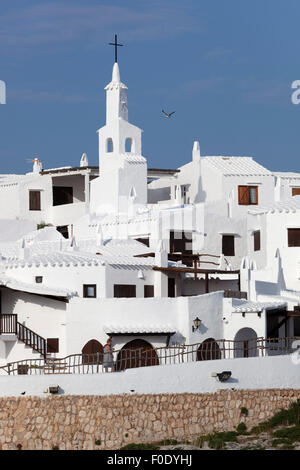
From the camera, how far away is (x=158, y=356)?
49.4 meters

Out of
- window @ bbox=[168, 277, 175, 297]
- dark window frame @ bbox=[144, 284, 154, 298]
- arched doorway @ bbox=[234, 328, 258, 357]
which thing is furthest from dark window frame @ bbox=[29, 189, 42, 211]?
arched doorway @ bbox=[234, 328, 258, 357]

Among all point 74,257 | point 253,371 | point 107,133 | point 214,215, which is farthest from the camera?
point 107,133

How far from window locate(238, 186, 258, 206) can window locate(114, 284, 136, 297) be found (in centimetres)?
1956

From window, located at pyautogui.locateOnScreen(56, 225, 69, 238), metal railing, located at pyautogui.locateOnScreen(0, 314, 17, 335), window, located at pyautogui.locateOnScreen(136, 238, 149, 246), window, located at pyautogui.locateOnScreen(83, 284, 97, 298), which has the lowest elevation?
metal railing, located at pyautogui.locateOnScreen(0, 314, 17, 335)

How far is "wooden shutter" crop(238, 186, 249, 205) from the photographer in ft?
236

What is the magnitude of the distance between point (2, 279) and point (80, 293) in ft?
10.7

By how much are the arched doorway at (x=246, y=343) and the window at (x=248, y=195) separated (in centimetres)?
1960

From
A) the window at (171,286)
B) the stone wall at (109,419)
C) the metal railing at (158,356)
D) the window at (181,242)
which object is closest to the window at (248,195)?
the window at (181,242)

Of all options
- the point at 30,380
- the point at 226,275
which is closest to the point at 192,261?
the point at 226,275

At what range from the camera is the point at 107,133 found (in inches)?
2815

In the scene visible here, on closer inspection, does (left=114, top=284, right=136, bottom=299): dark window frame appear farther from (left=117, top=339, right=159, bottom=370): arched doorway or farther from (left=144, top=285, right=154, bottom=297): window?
(left=117, top=339, right=159, bottom=370): arched doorway

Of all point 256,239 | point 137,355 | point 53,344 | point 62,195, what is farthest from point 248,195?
point 53,344

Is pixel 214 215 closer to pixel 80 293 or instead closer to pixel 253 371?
pixel 80 293
